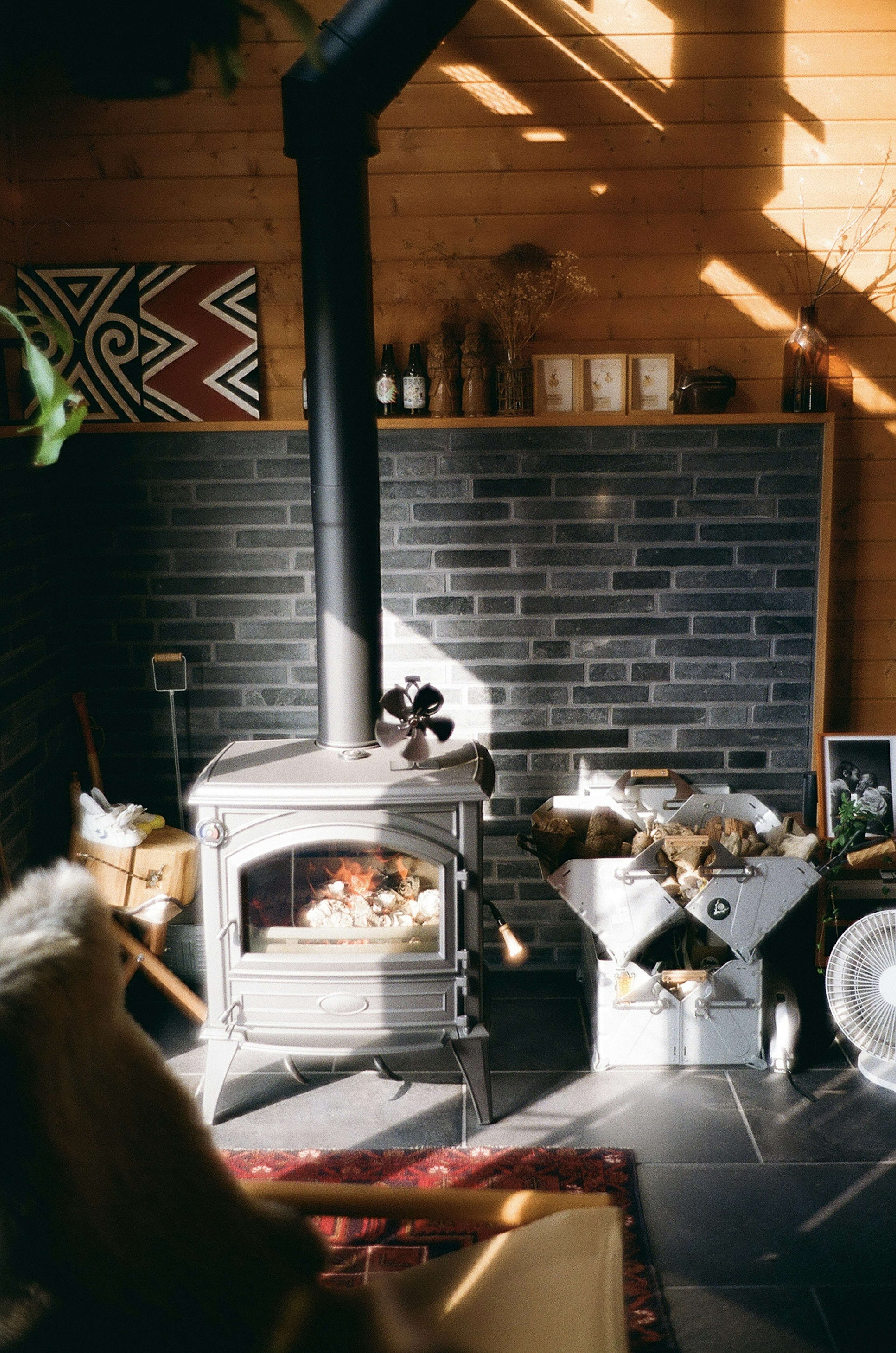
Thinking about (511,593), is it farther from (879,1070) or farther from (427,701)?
(879,1070)

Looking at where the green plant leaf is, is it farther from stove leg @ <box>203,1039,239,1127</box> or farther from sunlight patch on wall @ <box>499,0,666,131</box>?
sunlight patch on wall @ <box>499,0,666,131</box>

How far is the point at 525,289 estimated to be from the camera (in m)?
2.97

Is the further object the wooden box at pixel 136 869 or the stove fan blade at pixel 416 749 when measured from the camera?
the wooden box at pixel 136 869

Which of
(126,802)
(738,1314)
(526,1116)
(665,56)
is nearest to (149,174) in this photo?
(665,56)

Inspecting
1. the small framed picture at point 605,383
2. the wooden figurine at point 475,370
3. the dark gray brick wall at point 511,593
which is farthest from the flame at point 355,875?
the small framed picture at point 605,383

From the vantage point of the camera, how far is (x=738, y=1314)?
1964 mm

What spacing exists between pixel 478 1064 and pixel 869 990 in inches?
38.0

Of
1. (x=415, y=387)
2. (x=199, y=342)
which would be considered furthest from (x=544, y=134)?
(x=199, y=342)

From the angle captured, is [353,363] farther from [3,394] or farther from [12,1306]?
[12,1306]

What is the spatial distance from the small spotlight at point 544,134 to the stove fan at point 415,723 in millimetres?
1530

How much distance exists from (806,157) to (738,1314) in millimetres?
2742

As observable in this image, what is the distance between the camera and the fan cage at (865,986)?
263 cm

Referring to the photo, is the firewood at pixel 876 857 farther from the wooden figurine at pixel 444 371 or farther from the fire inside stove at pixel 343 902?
the wooden figurine at pixel 444 371

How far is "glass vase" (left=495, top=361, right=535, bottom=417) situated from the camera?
117 inches
